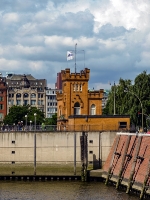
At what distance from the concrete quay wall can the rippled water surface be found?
181 inches

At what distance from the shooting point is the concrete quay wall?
320ft

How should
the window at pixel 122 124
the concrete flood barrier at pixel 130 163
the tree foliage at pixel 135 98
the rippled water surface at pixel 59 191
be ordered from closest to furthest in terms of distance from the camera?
the concrete flood barrier at pixel 130 163 → the rippled water surface at pixel 59 191 → the window at pixel 122 124 → the tree foliage at pixel 135 98

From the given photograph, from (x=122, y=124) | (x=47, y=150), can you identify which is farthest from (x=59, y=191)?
(x=122, y=124)

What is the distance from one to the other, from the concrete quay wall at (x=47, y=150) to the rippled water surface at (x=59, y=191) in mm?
4610

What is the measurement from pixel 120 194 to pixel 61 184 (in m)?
13.1

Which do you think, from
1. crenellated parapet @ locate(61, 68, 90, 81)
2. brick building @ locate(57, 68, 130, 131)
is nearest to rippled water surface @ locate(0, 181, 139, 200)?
brick building @ locate(57, 68, 130, 131)

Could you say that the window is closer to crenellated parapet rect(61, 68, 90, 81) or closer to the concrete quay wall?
the concrete quay wall

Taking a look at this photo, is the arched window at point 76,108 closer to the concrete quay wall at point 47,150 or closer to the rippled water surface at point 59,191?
the concrete quay wall at point 47,150

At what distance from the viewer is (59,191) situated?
83.3 meters

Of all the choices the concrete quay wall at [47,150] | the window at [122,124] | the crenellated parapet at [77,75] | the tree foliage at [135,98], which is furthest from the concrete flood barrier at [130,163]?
the tree foliage at [135,98]

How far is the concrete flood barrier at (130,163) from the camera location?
3036 inches

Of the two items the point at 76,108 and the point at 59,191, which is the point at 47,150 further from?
the point at 76,108

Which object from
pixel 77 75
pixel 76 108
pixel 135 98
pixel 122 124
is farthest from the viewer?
pixel 135 98

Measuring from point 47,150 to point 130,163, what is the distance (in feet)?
57.2
